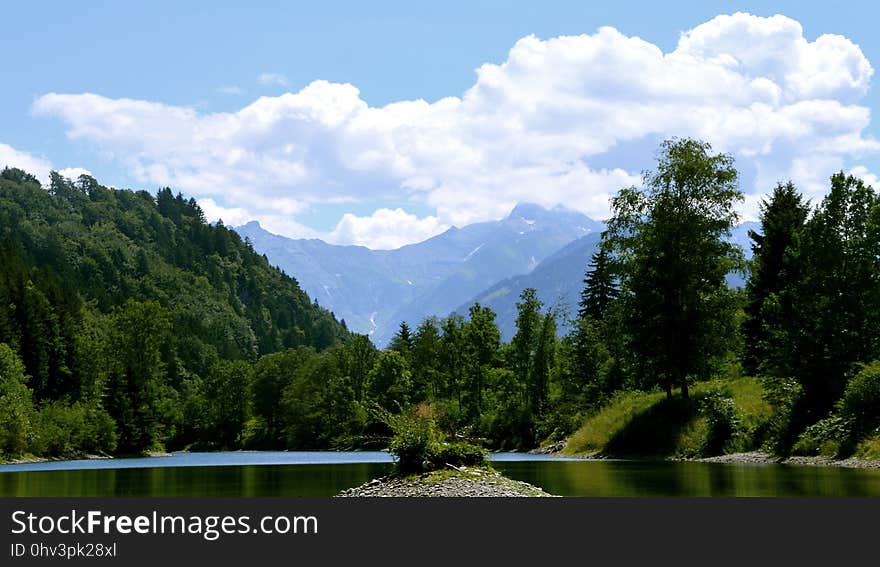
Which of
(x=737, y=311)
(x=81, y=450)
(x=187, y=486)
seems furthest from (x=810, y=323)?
(x=81, y=450)

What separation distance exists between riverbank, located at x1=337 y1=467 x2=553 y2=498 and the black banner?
3739mm

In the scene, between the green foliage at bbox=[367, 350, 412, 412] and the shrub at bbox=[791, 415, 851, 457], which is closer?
the shrub at bbox=[791, 415, 851, 457]

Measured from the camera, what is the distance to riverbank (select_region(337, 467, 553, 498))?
27108mm

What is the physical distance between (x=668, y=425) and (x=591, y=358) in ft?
105

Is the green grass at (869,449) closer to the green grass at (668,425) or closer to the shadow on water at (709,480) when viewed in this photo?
the shadow on water at (709,480)

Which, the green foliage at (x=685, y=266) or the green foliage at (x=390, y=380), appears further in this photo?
the green foliage at (x=390, y=380)

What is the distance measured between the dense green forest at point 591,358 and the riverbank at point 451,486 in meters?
1.43

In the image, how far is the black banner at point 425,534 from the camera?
1661 cm

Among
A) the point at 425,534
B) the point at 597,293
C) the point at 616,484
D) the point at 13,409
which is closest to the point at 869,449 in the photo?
the point at 616,484

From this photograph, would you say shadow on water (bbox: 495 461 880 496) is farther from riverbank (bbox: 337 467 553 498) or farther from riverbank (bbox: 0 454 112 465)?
riverbank (bbox: 0 454 112 465)

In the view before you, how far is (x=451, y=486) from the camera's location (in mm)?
28609

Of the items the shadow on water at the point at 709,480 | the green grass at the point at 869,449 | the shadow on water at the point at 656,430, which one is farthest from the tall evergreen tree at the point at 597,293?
the green grass at the point at 869,449

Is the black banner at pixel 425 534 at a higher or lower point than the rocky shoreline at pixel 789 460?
higher

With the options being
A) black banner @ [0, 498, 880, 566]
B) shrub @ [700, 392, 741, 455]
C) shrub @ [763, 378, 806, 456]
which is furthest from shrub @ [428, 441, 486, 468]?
shrub @ [700, 392, 741, 455]
